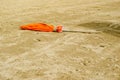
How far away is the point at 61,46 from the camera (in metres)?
5.67

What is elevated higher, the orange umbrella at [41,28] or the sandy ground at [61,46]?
the orange umbrella at [41,28]

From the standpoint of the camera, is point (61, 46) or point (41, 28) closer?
point (61, 46)

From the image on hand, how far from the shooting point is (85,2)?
417 inches

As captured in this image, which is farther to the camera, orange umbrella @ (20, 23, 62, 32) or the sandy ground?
orange umbrella @ (20, 23, 62, 32)

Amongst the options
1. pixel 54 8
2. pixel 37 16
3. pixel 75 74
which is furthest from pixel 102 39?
pixel 54 8

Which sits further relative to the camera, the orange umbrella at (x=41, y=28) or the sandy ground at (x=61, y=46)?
the orange umbrella at (x=41, y=28)

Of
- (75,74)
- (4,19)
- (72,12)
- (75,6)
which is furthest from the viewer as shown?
(75,6)

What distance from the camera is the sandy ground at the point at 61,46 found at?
179 inches

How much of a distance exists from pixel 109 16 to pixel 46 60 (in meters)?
3.77

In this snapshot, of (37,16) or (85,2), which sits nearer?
(37,16)

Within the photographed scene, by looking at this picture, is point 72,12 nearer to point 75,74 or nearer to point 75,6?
point 75,6

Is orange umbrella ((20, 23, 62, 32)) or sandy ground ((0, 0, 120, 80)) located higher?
orange umbrella ((20, 23, 62, 32))

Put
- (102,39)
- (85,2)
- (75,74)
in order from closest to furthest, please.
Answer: (75,74) < (102,39) < (85,2)

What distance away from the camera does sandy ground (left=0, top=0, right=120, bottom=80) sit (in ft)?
14.9
